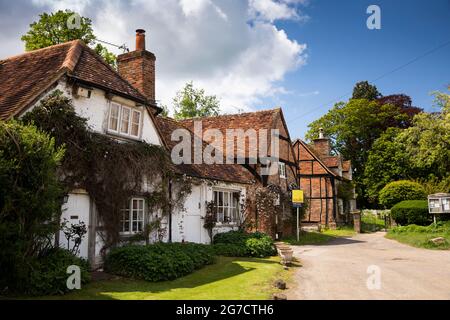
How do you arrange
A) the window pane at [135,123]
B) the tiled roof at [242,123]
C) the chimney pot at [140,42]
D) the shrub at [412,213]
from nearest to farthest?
the window pane at [135,123]
the chimney pot at [140,42]
the tiled roof at [242,123]
the shrub at [412,213]

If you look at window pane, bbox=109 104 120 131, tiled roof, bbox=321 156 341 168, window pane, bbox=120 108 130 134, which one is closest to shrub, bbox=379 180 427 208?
tiled roof, bbox=321 156 341 168

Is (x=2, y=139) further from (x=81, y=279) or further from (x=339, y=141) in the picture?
(x=339, y=141)

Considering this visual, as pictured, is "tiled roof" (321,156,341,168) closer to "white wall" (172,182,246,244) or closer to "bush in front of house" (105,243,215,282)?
"white wall" (172,182,246,244)

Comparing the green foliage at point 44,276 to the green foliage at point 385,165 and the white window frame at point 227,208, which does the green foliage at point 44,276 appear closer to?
the white window frame at point 227,208

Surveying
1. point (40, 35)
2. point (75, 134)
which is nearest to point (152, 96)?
point (75, 134)

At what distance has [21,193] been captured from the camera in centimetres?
739

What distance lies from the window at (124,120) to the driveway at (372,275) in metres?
7.05

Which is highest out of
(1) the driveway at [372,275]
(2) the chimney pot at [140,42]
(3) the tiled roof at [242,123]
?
(2) the chimney pot at [140,42]

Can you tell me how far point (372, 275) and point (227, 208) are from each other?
28.2 ft

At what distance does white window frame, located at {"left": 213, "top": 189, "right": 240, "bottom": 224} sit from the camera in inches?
695

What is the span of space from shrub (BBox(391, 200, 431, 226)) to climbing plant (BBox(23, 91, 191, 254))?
20.3 meters

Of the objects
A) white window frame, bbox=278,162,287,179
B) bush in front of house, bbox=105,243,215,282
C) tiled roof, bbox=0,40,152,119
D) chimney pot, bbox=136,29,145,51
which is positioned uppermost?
chimney pot, bbox=136,29,145,51

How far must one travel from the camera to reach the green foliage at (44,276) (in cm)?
758

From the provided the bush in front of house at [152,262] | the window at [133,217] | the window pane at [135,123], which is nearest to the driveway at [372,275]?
the bush in front of house at [152,262]
